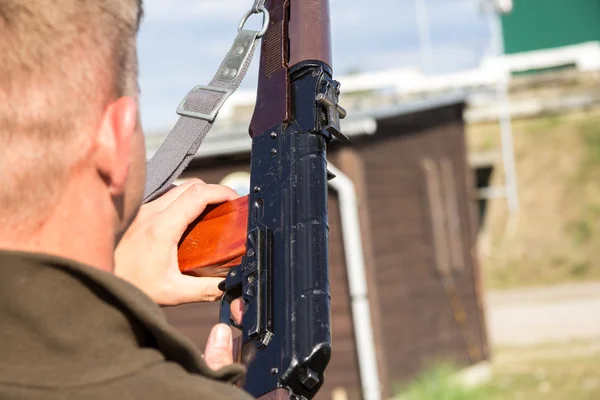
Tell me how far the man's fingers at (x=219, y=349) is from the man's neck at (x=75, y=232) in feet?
0.92

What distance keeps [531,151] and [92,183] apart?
27649 mm

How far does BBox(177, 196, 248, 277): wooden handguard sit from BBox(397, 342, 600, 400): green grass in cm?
1034

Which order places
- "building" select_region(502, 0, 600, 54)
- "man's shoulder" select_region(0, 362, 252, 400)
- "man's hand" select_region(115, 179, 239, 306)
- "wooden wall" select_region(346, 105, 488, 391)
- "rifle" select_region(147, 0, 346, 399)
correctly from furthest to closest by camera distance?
"building" select_region(502, 0, 600, 54) < "wooden wall" select_region(346, 105, 488, 391) < "man's hand" select_region(115, 179, 239, 306) < "rifle" select_region(147, 0, 346, 399) < "man's shoulder" select_region(0, 362, 252, 400)

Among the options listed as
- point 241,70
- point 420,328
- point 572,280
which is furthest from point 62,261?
point 572,280

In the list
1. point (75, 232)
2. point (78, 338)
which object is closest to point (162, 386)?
point (78, 338)

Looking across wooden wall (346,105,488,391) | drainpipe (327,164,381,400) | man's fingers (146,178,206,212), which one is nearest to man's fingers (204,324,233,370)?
man's fingers (146,178,206,212)

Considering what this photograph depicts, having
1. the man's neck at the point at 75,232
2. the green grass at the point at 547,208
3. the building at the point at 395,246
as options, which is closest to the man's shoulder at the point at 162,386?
the man's neck at the point at 75,232

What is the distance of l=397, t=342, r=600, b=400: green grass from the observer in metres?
12.7

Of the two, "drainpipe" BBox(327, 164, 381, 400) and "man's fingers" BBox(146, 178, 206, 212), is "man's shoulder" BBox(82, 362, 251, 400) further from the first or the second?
"drainpipe" BBox(327, 164, 381, 400)

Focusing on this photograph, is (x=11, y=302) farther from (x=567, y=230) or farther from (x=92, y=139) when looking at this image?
(x=567, y=230)

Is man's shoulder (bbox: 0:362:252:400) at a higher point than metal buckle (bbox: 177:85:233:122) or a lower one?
lower

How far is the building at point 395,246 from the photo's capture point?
36.8ft

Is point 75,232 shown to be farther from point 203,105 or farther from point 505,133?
point 505,133

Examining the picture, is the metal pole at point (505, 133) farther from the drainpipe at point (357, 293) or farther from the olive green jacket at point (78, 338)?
the olive green jacket at point (78, 338)
